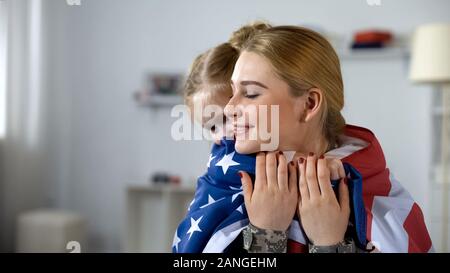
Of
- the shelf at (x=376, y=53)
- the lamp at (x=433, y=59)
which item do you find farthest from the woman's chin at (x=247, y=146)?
the shelf at (x=376, y=53)

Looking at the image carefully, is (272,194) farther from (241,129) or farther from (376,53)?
(376,53)

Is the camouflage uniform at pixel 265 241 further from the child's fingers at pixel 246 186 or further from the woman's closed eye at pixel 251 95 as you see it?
the woman's closed eye at pixel 251 95

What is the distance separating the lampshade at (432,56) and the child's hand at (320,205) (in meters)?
1.57

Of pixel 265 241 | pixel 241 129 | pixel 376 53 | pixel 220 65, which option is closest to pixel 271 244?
pixel 265 241

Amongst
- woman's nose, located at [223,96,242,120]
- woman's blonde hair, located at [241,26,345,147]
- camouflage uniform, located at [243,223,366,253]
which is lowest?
camouflage uniform, located at [243,223,366,253]

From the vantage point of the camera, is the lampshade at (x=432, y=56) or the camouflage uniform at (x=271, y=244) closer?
the camouflage uniform at (x=271, y=244)

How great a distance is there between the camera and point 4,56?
2.18 feet

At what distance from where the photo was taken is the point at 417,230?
0.54 metres

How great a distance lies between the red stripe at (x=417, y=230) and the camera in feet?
1.74

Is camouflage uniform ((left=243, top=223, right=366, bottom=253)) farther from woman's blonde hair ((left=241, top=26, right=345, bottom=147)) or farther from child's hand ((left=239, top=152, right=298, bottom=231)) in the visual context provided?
woman's blonde hair ((left=241, top=26, right=345, bottom=147))

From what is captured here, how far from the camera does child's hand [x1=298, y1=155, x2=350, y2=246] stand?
509mm

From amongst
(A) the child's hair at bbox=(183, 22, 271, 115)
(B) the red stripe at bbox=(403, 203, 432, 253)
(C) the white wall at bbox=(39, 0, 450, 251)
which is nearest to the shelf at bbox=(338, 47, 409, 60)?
(C) the white wall at bbox=(39, 0, 450, 251)

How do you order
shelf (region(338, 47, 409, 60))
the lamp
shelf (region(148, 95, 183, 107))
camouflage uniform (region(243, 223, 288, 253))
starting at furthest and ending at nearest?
1. shelf (region(148, 95, 183, 107))
2. shelf (region(338, 47, 409, 60))
3. the lamp
4. camouflage uniform (region(243, 223, 288, 253))
